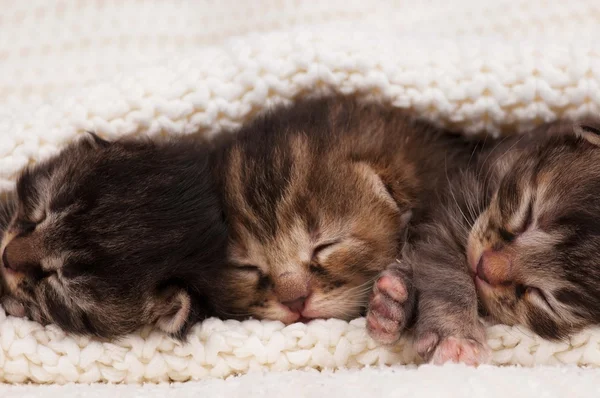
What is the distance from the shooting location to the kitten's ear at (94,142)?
5.57 ft

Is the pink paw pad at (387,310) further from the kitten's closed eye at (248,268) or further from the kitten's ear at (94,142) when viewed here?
the kitten's ear at (94,142)

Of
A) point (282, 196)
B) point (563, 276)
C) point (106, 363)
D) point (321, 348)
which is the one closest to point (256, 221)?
point (282, 196)

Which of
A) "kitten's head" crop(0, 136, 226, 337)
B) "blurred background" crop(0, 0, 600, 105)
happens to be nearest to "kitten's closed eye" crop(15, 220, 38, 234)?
"kitten's head" crop(0, 136, 226, 337)

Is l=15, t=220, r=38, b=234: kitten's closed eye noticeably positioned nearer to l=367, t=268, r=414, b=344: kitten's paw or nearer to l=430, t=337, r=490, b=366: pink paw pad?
l=367, t=268, r=414, b=344: kitten's paw

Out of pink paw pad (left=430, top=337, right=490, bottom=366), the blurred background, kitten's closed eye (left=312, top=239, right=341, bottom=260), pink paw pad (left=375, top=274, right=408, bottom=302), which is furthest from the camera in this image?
the blurred background

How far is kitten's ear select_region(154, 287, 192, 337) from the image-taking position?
151 cm

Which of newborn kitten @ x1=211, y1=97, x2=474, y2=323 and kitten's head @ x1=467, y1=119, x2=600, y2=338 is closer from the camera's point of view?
kitten's head @ x1=467, y1=119, x2=600, y2=338

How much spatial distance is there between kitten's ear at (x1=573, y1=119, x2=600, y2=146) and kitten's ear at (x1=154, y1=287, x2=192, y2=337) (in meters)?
1.06

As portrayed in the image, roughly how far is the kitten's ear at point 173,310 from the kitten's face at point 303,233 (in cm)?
14

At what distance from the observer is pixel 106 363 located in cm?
151

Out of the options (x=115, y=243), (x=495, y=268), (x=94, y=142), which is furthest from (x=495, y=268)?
(x=94, y=142)

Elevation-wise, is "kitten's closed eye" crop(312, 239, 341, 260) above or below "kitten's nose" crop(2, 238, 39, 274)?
below

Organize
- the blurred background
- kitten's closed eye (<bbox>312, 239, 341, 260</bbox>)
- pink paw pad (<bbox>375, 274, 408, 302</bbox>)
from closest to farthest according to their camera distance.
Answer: pink paw pad (<bbox>375, 274, 408, 302</bbox>) → kitten's closed eye (<bbox>312, 239, 341, 260</bbox>) → the blurred background

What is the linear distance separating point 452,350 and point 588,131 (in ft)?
2.13
